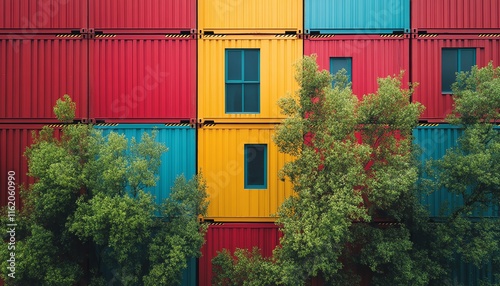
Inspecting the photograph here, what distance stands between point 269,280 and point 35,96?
1027 cm

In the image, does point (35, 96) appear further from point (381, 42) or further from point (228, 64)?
point (381, 42)

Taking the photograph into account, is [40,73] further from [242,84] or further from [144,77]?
[242,84]

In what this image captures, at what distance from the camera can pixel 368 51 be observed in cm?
1523

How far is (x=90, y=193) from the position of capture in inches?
498

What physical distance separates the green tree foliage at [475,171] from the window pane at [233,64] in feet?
23.4

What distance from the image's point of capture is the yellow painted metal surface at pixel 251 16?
15219 mm

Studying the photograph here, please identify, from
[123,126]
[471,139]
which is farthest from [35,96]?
[471,139]

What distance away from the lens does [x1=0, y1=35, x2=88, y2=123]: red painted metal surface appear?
49.7 ft

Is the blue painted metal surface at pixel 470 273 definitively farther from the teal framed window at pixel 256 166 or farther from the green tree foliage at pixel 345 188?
the teal framed window at pixel 256 166

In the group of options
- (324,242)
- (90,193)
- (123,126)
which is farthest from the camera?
(123,126)

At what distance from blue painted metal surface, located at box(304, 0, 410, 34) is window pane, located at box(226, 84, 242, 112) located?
3.21 meters

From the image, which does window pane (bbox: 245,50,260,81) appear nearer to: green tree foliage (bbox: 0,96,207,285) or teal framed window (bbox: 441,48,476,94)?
green tree foliage (bbox: 0,96,207,285)

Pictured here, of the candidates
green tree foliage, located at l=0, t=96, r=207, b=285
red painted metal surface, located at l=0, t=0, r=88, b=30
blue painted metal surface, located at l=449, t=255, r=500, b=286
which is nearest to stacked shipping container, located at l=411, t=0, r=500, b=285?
blue painted metal surface, located at l=449, t=255, r=500, b=286

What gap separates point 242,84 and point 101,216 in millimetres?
6735
